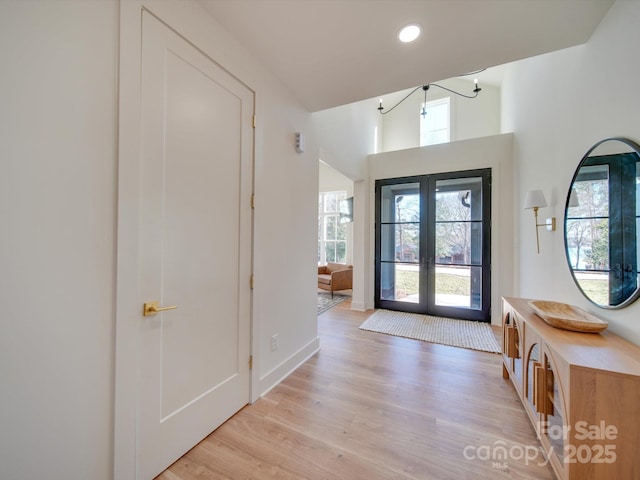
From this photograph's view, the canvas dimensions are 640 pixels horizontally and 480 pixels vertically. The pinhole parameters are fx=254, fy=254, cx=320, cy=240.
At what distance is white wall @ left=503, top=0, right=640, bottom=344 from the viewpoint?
1.44 metres

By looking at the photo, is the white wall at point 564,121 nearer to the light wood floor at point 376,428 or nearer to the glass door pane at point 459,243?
the glass door pane at point 459,243

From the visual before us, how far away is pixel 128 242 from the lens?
1.21m

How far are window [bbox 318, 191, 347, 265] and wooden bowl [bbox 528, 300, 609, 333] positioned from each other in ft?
16.4

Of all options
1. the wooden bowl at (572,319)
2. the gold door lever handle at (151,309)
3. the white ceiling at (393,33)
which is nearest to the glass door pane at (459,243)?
the wooden bowl at (572,319)

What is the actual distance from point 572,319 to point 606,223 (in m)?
0.66

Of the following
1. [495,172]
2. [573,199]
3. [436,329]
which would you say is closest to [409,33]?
[573,199]

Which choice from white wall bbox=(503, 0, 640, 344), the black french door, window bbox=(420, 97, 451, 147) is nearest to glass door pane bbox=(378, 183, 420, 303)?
the black french door

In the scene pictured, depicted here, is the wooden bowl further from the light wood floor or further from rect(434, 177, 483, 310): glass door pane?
rect(434, 177, 483, 310): glass door pane

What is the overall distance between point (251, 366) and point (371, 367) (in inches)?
49.7

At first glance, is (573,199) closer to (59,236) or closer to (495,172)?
(495,172)

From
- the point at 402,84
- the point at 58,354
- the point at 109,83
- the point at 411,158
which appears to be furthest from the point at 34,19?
the point at 411,158

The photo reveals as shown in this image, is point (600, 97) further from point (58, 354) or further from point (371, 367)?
point (58, 354)

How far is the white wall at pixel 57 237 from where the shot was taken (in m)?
0.91

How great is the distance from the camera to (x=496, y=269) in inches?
155
